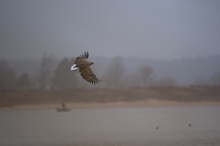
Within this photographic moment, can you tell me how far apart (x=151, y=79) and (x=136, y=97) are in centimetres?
337

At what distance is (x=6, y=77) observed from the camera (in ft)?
79.2

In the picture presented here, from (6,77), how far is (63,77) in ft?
13.2

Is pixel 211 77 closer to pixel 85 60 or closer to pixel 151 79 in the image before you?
pixel 151 79

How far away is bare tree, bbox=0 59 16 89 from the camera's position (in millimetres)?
23781

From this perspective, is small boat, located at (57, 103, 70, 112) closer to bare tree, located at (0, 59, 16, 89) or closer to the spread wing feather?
bare tree, located at (0, 59, 16, 89)

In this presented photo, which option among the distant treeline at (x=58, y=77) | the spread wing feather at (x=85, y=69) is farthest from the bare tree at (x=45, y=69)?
the spread wing feather at (x=85, y=69)

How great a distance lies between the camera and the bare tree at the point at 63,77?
21611mm

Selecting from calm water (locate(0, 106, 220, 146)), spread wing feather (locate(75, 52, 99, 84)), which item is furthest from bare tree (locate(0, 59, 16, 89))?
spread wing feather (locate(75, 52, 99, 84))

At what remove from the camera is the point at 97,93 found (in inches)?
1009

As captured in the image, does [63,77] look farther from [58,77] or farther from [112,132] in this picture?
[112,132]

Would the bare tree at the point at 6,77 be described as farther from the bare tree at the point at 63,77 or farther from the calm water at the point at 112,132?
the calm water at the point at 112,132

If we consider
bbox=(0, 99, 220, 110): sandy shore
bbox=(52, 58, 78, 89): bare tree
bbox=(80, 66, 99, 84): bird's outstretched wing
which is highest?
bbox=(52, 58, 78, 89): bare tree

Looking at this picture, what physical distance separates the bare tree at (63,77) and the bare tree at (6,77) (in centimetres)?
263

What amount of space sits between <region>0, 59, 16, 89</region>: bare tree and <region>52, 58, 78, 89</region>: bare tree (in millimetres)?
2626
